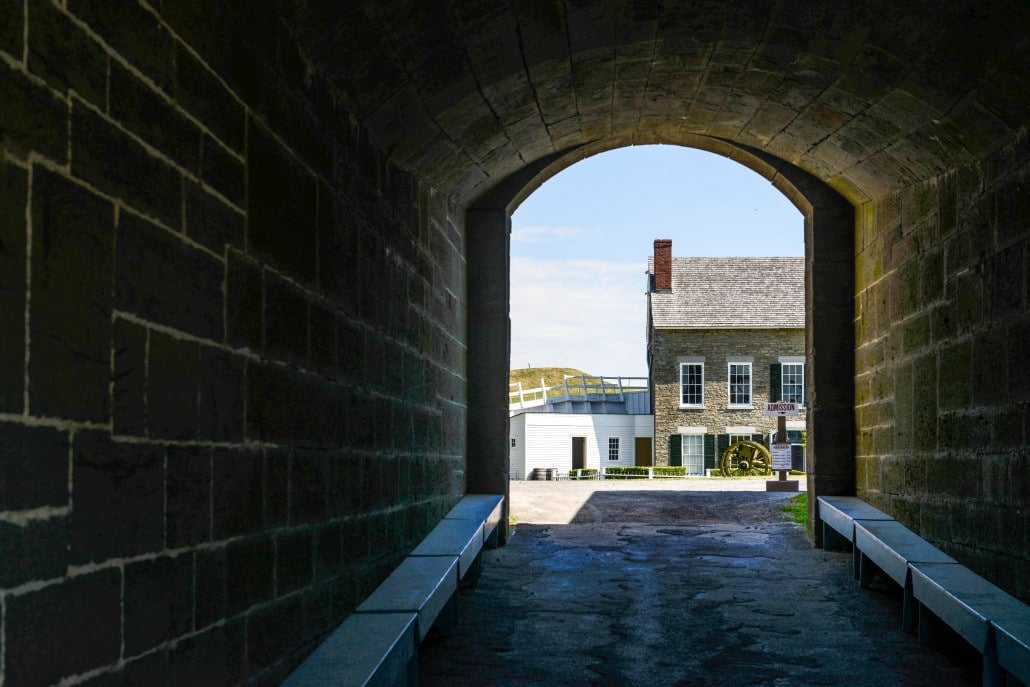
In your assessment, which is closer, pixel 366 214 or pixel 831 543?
pixel 366 214

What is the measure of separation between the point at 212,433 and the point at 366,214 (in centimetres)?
252

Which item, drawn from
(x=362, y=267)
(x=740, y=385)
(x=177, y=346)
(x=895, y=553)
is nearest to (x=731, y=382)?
(x=740, y=385)

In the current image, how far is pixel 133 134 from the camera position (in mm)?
3092

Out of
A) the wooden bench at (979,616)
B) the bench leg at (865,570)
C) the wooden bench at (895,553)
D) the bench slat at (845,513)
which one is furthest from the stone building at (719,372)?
the wooden bench at (979,616)

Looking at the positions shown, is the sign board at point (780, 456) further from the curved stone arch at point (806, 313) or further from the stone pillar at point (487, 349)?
the stone pillar at point (487, 349)

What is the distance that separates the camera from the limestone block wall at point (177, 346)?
2551mm

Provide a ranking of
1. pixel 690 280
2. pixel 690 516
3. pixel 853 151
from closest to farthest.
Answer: pixel 853 151 → pixel 690 516 → pixel 690 280

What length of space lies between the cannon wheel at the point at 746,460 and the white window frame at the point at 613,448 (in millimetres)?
3936

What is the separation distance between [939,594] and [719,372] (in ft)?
87.5

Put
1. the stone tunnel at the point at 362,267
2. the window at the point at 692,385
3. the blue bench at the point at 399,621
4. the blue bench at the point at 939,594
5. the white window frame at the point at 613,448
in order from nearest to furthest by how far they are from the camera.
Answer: the stone tunnel at the point at 362,267 → the blue bench at the point at 399,621 → the blue bench at the point at 939,594 → the window at the point at 692,385 → the white window frame at the point at 613,448

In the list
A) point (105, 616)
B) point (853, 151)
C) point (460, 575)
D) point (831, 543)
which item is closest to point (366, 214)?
point (460, 575)

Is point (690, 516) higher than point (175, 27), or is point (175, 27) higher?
point (175, 27)

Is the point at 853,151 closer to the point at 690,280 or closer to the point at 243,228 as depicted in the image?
the point at 243,228

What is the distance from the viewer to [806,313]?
34.4 ft
